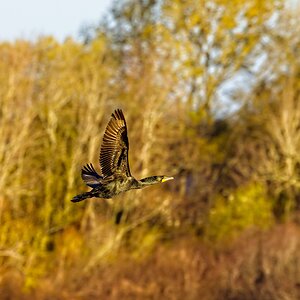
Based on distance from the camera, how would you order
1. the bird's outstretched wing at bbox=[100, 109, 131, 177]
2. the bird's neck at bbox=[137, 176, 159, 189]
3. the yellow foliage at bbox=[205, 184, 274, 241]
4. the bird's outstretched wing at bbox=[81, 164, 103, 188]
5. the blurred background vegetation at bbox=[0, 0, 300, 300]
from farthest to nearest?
the yellow foliage at bbox=[205, 184, 274, 241] → the blurred background vegetation at bbox=[0, 0, 300, 300] → the bird's outstretched wing at bbox=[81, 164, 103, 188] → the bird's neck at bbox=[137, 176, 159, 189] → the bird's outstretched wing at bbox=[100, 109, 131, 177]

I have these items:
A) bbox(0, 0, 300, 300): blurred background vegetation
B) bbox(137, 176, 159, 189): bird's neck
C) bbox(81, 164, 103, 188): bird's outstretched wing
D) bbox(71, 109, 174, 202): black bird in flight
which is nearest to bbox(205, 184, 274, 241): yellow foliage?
bbox(0, 0, 300, 300): blurred background vegetation

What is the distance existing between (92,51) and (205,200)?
669 centimetres

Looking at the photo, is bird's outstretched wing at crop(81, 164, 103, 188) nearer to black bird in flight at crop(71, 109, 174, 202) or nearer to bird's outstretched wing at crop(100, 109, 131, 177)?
black bird in flight at crop(71, 109, 174, 202)

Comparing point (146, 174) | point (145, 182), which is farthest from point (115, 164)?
point (146, 174)

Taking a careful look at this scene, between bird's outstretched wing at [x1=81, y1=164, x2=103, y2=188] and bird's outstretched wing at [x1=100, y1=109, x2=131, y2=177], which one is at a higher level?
bird's outstretched wing at [x1=100, y1=109, x2=131, y2=177]

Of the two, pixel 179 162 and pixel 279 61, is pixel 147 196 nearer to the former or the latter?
pixel 179 162

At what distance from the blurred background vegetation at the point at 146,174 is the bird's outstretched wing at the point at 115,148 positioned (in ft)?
50.1

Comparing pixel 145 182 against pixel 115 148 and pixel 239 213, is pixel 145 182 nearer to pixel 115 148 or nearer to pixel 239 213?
pixel 115 148

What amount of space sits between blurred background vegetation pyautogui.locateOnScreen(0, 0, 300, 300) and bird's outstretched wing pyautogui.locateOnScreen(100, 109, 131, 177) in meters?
15.3

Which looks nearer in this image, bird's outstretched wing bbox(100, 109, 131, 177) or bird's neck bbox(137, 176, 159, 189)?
bird's outstretched wing bbox(100, 109, 131, 177)

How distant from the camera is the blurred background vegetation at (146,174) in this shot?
99.3ft

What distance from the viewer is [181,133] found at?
1545 inches

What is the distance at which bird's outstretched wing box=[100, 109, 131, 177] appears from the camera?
13.3 metres

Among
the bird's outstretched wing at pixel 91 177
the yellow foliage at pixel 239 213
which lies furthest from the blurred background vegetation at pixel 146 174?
the bird's outstretched wing at pixel 91 177
